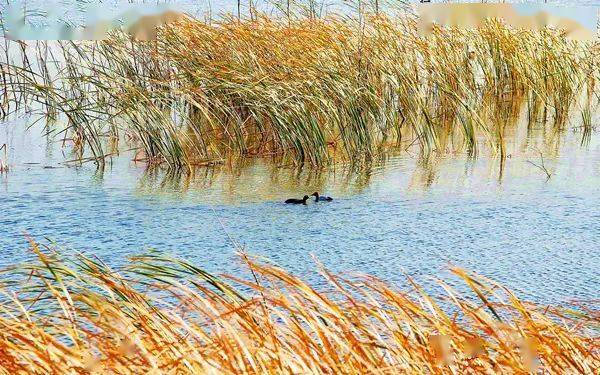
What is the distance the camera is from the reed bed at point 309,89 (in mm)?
6164

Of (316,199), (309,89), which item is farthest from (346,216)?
(309,89)

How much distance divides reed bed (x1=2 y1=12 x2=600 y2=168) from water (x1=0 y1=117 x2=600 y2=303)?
27 cm

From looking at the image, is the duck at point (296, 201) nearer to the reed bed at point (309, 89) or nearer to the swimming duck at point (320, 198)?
the swimming duck at point (320, 198)

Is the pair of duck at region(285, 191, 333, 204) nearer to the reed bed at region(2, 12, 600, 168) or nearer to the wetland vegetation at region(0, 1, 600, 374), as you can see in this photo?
the wetland vegetation at region(0, 1, 600, 374)

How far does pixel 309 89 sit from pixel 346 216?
5.36 feet

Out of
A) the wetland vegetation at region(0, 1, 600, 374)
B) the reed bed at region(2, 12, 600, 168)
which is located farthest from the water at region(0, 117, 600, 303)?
the reed bed at region(2, 12, 600, 168)

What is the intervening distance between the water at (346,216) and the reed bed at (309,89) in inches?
10.8

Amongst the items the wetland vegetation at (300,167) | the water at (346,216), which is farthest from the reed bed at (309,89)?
the water at (346,216)

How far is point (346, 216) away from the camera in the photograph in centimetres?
487

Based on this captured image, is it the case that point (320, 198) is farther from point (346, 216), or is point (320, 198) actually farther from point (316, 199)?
point (346, 216)

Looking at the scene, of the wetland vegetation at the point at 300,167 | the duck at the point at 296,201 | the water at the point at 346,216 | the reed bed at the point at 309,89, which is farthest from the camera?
the reed bed at the point at 309,89

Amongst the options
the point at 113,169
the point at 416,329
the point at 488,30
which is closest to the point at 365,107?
the point at 113,169

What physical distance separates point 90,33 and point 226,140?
5.82 feet

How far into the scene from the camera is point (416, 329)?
7.51 ft
